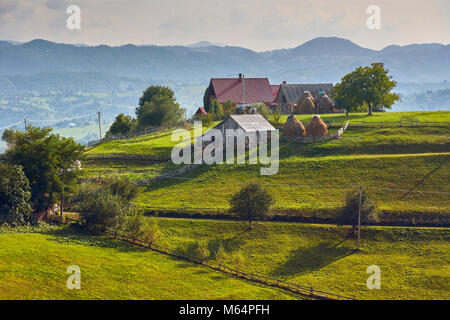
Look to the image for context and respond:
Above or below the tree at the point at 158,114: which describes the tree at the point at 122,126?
below

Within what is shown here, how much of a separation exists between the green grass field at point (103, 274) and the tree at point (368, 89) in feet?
193

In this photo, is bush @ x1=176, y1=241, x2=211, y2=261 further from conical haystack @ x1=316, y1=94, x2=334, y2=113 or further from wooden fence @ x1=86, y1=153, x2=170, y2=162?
conical haystack @ x1=316, y1=94, x2=334, y2=113

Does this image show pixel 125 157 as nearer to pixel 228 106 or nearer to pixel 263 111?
pixel 263 111

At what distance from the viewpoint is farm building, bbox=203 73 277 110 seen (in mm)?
118169

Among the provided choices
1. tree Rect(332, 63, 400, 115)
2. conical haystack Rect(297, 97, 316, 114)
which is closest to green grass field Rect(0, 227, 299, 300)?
tree Rect(332, 63, 400, 115)

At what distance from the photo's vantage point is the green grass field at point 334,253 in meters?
35.7

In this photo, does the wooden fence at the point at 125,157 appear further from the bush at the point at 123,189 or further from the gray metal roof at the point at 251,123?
the bush at the point at 123,189

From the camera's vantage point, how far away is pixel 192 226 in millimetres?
49000

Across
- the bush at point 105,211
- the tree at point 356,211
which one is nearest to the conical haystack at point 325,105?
the tree at point 356,211

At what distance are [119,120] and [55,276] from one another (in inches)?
2963

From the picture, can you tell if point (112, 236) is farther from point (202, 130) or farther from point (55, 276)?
point (202, 130)

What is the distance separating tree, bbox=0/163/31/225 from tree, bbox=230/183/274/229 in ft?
76.5

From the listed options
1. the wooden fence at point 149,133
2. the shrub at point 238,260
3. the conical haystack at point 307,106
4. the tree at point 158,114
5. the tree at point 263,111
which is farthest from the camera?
the tree at point 158,114
